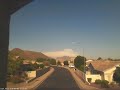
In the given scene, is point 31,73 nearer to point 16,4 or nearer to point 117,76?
point 117,76

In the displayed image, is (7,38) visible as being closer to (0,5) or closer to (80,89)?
(0,5)

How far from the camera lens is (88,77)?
2263 inches

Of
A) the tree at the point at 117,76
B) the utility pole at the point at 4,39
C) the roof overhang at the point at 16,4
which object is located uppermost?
the roof overhang at the point at 16,4

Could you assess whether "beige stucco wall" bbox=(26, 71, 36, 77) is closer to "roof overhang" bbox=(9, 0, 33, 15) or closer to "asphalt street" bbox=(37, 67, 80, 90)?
"asphalt street" bbox=(37, 67, 80, 90)

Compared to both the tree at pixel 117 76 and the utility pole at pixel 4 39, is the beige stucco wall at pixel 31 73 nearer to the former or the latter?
the tree at pixel 117 76

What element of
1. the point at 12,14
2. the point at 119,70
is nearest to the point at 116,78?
the point at 119,70

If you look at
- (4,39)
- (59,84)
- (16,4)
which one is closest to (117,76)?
(59,84)

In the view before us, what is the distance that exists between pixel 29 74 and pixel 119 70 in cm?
2073

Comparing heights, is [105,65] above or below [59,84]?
above

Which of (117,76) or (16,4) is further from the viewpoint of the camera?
(117,76)

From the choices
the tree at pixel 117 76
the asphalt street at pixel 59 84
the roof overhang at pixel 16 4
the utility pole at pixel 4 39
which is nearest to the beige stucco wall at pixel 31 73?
the asphalt street at pixel 59 84

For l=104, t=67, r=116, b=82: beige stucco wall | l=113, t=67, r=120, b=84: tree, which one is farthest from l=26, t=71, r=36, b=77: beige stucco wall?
l=113, t=67, r=120, b=84: tree

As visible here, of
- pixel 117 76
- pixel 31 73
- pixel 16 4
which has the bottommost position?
pixel 117 76

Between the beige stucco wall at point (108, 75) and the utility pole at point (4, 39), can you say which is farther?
the beige stucco wall at point (108, 75)
